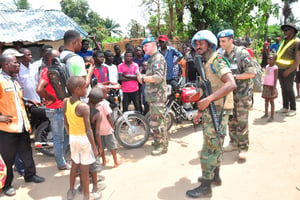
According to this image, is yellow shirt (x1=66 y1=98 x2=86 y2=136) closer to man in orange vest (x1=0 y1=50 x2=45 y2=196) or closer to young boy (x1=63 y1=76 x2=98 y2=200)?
young boy (x1=63 y1=76 x2=98 y2=200)

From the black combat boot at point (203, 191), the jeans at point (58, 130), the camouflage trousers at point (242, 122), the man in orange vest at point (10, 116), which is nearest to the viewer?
the black combat boot at point (203, 191)

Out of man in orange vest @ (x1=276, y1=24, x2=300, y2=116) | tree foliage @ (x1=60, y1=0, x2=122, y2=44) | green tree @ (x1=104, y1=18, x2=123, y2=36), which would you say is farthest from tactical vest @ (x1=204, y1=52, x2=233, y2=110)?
green tree @ (x1=104, y1=18, x2=123, y2=36)

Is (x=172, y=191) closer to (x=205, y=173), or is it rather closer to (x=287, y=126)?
(x=205, y=173)

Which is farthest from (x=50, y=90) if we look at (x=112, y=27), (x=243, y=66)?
(x=112, y=27)

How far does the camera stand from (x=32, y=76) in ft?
16.2

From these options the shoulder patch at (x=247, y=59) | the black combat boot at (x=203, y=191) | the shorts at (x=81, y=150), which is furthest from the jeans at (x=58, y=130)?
the shoulder patch at (x=247, y=59)

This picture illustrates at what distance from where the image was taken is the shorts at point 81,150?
8.91 feet

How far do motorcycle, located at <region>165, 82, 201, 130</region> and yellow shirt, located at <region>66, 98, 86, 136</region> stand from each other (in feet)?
7.98

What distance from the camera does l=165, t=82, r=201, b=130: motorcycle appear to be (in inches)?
195

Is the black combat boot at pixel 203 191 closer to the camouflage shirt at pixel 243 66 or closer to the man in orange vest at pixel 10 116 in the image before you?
the camouflage shirt at pixel 243 66

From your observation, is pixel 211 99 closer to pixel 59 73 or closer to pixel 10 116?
pixel 59 73

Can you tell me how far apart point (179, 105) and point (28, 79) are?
10.3ft

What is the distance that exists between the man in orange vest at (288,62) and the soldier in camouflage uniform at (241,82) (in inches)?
94.0

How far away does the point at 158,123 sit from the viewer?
420 cm
